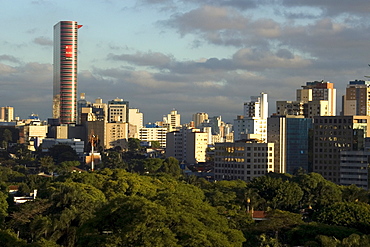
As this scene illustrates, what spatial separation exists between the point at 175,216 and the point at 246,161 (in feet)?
362

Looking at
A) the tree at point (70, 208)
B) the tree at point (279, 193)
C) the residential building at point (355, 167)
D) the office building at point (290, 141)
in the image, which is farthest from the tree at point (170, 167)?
the tree at point (70, 208)

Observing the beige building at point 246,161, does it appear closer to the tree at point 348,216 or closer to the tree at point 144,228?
the tree at point 348,216

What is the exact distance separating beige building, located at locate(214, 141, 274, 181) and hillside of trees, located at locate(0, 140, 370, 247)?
41.2m

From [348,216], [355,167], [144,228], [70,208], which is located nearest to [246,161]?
[355,167]

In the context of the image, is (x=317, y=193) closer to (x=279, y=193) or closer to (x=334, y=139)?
(x=279, y=193)

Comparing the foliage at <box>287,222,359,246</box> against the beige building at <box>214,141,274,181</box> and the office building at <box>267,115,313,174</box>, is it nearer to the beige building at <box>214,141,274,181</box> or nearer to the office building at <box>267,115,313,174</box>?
the beige building at <box>214,141,274,181</box>

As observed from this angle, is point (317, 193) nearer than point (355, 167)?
Yes

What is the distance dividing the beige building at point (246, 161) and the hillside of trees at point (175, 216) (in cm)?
4120

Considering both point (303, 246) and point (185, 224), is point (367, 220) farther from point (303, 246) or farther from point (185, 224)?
point (185, 224)

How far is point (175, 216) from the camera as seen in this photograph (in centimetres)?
5247

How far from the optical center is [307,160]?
564 feet

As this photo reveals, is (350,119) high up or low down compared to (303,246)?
up

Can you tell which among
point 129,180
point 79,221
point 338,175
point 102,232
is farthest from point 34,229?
point 338,175

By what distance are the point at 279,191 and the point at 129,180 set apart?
1646 centimetres
